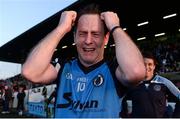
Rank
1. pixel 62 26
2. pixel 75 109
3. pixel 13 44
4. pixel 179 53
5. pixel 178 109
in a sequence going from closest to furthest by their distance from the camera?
pixel 75 109, pixel 62 26, pixel 178 109, pixel 179 53, pixel 13 44

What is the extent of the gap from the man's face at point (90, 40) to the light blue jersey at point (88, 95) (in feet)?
0.21

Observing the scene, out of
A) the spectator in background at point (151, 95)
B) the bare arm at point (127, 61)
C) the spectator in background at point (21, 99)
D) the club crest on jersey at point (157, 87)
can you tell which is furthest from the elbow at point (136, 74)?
the spectator in background at point (21, 99)

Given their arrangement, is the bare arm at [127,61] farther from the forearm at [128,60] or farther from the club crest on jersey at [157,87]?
the club crest on jersey at [157,87]

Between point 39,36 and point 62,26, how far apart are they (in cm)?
2777

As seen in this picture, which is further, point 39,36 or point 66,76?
point 39,36

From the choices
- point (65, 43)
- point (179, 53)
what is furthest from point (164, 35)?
point (65, 43)

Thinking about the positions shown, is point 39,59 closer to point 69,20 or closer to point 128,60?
point 69,20

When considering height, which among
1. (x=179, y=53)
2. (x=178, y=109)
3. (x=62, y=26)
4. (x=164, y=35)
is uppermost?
(x=164, y=35)

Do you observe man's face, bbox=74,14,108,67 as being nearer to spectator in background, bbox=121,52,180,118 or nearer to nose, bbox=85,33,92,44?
nose, bbox=85,33,92,44

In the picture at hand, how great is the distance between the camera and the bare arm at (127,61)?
2240 mm

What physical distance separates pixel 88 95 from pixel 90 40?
317mm

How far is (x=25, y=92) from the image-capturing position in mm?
20516

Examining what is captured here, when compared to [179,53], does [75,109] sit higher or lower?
lower

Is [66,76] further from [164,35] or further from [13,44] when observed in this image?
[13,44]
